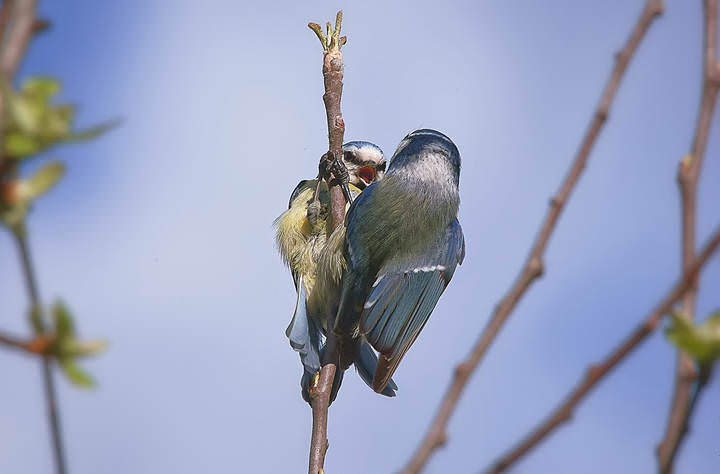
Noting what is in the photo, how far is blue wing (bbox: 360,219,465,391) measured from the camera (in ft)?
10.3

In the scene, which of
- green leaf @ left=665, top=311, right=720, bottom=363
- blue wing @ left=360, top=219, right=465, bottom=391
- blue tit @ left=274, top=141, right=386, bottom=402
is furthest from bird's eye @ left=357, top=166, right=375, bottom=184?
green leaf @ left=665, top=311, right=720, bottom=363

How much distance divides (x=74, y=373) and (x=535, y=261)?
0.46 meters

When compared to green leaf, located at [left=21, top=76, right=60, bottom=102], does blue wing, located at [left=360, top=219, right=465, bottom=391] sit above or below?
below

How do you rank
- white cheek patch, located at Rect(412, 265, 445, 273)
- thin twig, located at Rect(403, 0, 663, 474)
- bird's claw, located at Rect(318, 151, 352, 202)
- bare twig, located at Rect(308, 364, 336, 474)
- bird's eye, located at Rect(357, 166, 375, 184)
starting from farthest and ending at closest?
1. bird's eye, located at Rect(357, 166, 375, 184)
2. white cheek patch, located at Rect(412, 265, 445, 273)
3. bird's claw, located at Rect(318, 151, 352, 202)
4. bare twig, located at Rect(308, 364, 336, 474)
5. thin twig, located at Rect(403, 0, 663, 474)

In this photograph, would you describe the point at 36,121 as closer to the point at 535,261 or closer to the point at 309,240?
the point at 535,261

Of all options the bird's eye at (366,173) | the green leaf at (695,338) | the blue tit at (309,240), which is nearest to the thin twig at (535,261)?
the green leaf at (695,338)

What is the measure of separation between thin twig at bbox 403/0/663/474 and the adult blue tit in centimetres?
230

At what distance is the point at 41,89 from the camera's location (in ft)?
2.03

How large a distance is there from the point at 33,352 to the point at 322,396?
189cm

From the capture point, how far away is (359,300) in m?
3.33

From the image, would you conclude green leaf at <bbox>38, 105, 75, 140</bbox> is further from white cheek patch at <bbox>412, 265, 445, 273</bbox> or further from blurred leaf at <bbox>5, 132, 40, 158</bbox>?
white cheek patch at <bbox>412, 265, 445, 273</bbox>

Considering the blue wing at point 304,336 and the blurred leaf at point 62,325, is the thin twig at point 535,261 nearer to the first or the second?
the blurred leaf at point 62,325

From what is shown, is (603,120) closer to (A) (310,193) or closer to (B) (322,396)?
(B) (322,396)

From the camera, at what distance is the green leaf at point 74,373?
618 millimetres
